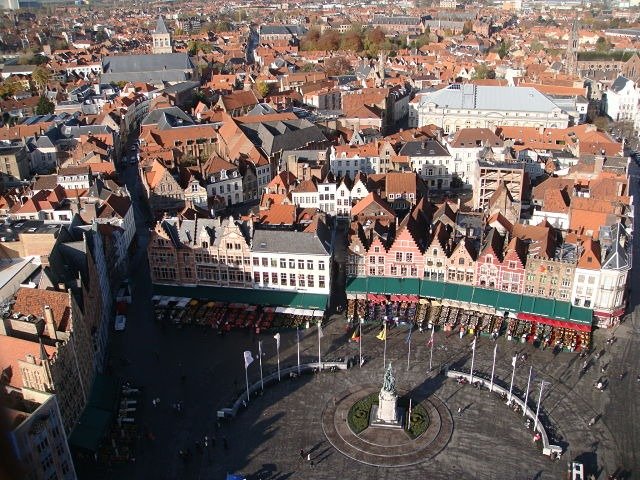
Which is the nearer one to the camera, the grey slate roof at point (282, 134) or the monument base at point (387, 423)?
the monument base at point (387, 423)

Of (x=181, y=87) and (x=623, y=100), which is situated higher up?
(x=181, y=87)

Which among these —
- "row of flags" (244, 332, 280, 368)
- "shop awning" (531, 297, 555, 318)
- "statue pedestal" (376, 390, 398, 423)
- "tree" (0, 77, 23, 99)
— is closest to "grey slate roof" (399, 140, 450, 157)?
"shop awning" (531, 297, 555, 318)

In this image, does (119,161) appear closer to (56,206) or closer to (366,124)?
(56,206)

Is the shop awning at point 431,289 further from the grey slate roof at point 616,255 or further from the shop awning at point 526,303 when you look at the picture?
the grey slate roof at point 616,255

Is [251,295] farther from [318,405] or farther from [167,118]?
[167,118]

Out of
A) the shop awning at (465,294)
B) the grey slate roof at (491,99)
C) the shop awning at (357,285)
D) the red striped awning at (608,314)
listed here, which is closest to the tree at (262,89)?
the grey slate roof at (491,99)

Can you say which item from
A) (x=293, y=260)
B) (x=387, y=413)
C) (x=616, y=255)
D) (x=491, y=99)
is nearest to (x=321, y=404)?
(x=387, y=413)
